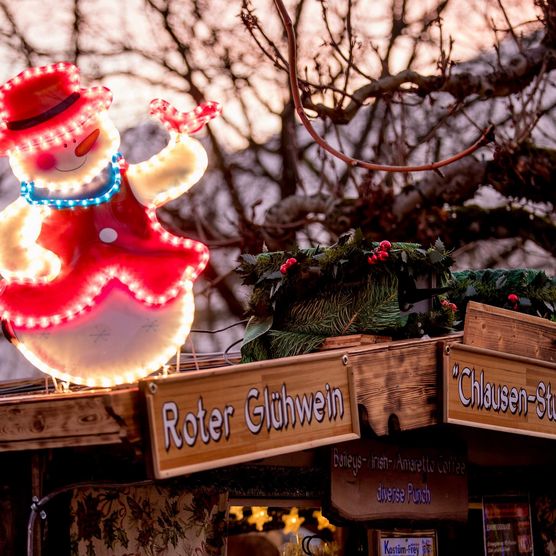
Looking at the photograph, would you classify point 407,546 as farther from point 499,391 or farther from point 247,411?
point 247,411

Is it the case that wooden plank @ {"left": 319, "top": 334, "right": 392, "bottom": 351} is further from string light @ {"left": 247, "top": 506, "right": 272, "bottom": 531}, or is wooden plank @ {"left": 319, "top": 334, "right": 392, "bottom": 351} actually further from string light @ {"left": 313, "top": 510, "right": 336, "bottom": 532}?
string light @ {"left": 247, "top": 506, "right": 272, "bottom": 531}

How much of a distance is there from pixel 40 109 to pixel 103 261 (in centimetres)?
104

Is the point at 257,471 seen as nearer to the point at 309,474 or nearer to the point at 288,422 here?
the point at 309,474

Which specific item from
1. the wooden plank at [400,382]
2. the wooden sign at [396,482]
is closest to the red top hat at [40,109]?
the wooden plank at [400,382]

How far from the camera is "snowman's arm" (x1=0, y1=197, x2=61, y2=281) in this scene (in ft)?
21.4

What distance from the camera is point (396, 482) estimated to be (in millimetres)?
7441

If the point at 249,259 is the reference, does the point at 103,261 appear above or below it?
below

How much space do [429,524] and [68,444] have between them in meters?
3.42

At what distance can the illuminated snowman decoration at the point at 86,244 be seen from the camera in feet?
21.2

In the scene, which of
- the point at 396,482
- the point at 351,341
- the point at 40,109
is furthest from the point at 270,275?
the point at 40,109

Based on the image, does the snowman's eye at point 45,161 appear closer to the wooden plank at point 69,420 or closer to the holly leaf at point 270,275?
the holly leaf at point 270,275

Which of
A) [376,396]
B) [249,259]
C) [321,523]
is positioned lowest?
[321,523]

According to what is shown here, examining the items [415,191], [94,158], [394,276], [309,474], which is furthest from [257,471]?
[415,191]

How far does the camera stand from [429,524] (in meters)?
7.80
